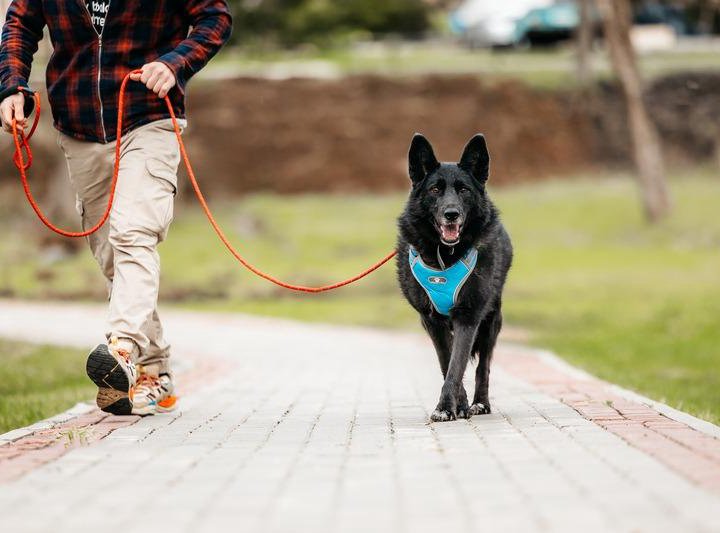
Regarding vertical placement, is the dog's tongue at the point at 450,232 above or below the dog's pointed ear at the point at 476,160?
below

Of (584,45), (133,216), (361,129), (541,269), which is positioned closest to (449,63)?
(361,129)

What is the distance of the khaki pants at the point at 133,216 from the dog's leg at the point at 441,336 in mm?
1536

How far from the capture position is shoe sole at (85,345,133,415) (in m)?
6.27

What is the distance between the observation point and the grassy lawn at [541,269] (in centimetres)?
1653

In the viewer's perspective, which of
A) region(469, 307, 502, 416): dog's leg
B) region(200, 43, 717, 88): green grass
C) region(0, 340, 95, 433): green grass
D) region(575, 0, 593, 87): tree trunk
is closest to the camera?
region(469, 307, 502, 416): dog's leg

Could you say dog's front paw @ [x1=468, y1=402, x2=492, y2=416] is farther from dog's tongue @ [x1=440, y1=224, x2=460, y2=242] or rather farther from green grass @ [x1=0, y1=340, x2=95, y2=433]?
green grass @ [x1=0, y1=340, x2=95, y2=433]

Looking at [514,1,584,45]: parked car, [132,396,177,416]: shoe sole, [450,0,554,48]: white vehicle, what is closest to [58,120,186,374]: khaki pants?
[132,396,177,416]: shoe sole

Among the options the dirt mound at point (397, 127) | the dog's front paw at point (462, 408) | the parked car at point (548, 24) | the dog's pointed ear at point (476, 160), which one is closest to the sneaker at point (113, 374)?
the dog's front paw at point (462, 408)

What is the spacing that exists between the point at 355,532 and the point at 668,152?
34.7 meters

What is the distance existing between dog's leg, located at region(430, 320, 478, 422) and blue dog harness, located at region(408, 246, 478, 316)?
143mm

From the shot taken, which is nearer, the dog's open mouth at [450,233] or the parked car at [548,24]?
the dog's open mouth at [450,233]

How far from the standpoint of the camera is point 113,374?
249 inches

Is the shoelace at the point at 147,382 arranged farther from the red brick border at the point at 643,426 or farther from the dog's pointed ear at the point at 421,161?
the red brick border at the point at 643,426

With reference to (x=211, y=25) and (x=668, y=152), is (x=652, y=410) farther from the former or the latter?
(x=668, y=152)
